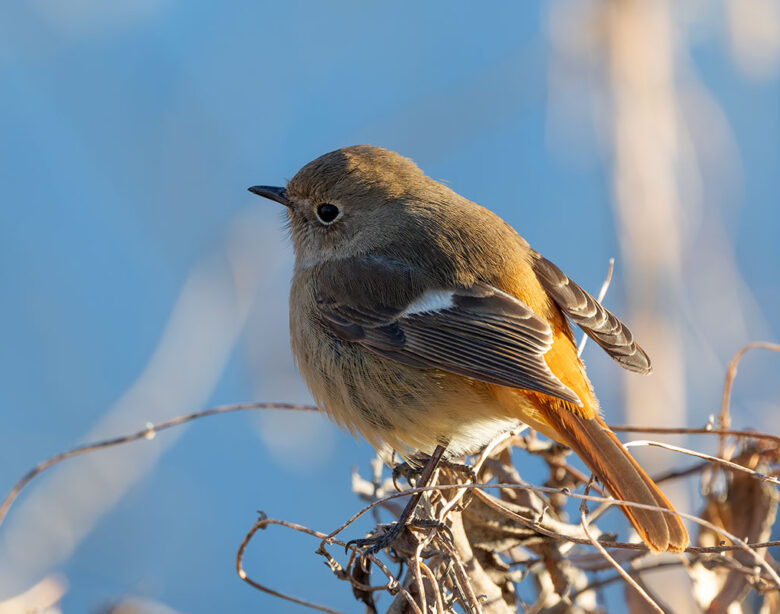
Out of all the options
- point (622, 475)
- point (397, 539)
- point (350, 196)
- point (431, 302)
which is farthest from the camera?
point (350, 196)

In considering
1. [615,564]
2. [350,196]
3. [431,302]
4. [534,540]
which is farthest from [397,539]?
[350,196]

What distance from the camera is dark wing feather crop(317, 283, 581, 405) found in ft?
8.02

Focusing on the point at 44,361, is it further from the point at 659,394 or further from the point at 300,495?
the point at 659,394

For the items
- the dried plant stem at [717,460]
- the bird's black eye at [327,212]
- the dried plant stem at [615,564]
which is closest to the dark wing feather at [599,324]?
the bird's black eye at [327,212]

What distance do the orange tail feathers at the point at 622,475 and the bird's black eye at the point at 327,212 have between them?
117 cm

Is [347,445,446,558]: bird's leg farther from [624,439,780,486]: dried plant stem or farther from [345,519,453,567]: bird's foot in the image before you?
[624,439,780,486]: dried plant stem

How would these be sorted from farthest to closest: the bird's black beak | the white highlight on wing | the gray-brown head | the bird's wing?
1. the bird's black beak
2. the gray-brown head
3. the white highlight on wing
4. the bird's wing

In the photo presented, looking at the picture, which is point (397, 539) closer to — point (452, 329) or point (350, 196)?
point (452, 329)

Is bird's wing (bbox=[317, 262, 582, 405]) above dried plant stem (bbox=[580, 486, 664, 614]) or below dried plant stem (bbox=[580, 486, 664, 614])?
above

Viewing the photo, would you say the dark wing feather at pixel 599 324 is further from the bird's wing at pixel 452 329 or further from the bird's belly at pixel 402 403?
the bird's belly at pixel 402 403

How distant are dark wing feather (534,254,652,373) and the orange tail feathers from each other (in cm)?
41

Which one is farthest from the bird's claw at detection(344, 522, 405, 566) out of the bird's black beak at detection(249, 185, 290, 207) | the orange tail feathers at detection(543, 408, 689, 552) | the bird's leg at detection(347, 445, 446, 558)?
the bird's black beak at detection(249, 185, 290, 207)

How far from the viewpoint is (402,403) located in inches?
103

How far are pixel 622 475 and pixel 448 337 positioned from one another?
25.4 inches
